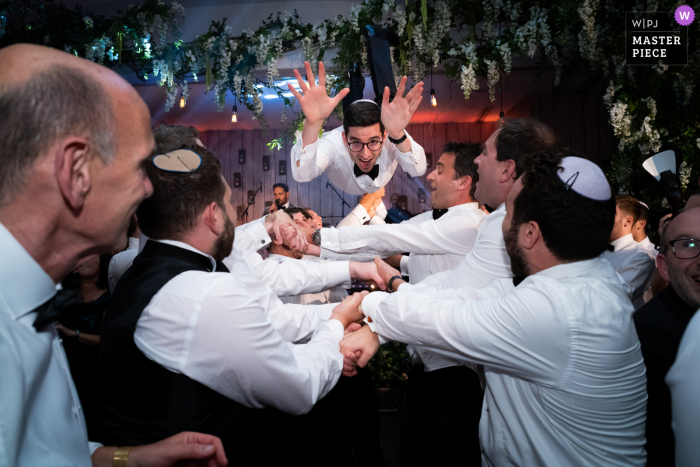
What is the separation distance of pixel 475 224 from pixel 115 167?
2.25 m

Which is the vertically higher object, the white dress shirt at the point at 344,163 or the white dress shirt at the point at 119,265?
the white dress shirt at the point at 344,163

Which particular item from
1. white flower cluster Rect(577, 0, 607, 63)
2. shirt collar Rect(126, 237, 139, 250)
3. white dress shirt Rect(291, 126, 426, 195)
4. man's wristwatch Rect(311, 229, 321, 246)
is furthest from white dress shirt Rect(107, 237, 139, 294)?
white flower cluster Rect(577, 0, 607, 63)

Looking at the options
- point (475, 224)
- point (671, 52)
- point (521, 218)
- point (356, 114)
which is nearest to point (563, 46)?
point (671, 52)

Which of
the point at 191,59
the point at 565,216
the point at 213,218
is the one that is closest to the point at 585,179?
the point at 565,216

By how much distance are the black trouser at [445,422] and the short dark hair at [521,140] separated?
107 cm

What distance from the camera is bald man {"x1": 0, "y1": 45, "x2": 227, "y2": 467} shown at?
2.49 feet

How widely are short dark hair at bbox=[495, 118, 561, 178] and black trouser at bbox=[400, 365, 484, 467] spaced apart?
3.53 ft

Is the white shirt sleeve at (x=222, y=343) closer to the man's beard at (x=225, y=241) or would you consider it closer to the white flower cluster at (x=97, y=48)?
the man's beard at (x=225, y=241)

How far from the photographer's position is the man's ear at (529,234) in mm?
1660

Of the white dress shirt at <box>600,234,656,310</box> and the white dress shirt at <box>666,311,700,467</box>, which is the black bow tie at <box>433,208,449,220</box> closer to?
the white dress shirt at <box>600,234,656,310</box>

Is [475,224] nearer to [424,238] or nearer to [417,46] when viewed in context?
[424,238]

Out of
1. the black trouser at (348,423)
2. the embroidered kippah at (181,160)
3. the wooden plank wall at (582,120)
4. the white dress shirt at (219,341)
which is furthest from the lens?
the wooden plank wall at (582,120)

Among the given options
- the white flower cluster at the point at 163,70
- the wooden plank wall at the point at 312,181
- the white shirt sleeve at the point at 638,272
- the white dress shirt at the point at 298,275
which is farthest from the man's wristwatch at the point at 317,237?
the wooden plank wall at the point at 312,181

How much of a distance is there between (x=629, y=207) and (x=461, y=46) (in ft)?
8.12
